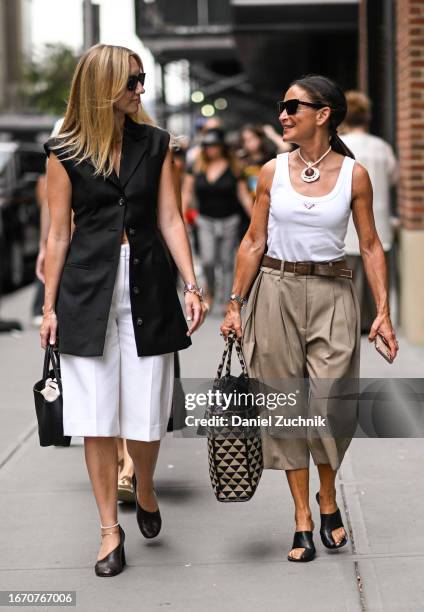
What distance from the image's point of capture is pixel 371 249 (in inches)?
194

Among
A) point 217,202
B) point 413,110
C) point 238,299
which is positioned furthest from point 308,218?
point 217,202

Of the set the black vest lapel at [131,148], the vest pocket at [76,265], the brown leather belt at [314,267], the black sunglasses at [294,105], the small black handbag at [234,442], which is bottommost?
the small black handbag at [234,442]

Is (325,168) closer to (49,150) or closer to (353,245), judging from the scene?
(49,150)

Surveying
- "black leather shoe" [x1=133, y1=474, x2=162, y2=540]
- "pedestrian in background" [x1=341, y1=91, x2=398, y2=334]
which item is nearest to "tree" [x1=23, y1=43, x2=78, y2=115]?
"pedestrian in background" [x1=341, y1=91, x2=398, y2=334]

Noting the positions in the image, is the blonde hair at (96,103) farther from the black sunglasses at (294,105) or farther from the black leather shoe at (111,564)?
the black leather shoe at (111,564)

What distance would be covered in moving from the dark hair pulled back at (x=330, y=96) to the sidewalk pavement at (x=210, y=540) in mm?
1700

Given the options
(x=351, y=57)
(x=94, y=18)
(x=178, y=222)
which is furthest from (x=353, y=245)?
(x=351, y=57)

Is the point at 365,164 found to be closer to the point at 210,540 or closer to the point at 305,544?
the point at 210,540

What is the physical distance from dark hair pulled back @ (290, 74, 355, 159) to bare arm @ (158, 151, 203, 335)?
0.63 meters

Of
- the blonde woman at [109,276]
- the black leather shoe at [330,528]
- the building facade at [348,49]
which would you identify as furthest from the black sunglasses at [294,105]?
the building facade at [348,49]

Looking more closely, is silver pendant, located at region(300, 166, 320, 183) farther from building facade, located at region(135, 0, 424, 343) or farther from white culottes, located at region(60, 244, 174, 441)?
building facade, located at region(135, 0, 424, 343)

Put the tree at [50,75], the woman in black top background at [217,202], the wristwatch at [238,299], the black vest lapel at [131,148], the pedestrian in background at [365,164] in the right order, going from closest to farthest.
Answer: the black vest lapel at [131,148] → the wristwatch at [238,299] → the pedestrian in background at [365,164] → the woman in black top background at [217,202] → the tree at [50,75]

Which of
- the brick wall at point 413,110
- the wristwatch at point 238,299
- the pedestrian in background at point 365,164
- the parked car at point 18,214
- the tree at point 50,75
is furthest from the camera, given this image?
the tree at point 50,75

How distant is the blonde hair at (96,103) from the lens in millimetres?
4648
